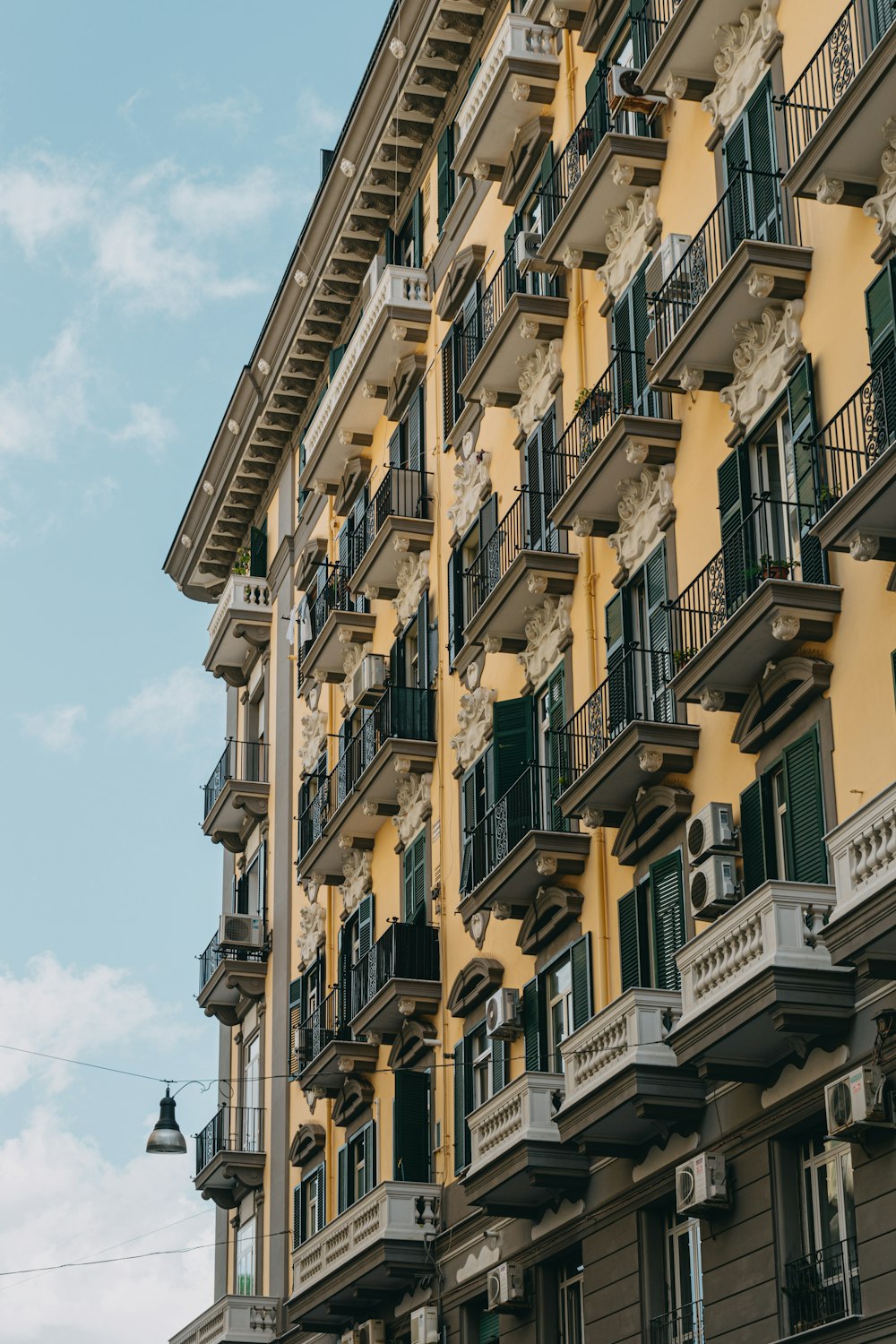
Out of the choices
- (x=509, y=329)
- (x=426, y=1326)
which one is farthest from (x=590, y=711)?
(x=426, y=1326)

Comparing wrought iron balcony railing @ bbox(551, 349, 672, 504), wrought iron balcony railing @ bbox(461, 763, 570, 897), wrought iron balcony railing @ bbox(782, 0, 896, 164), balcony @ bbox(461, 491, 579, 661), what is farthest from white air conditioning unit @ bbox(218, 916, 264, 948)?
wrought iron balcony railing @ bbox(782, 0, 896, 164)

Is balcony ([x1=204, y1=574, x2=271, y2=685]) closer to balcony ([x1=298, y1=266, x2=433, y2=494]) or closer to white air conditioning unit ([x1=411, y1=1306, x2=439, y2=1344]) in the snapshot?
balcony ([x1=298, y1=266, x2=433, y2=494])

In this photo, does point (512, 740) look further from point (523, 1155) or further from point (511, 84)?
point (511, 84)

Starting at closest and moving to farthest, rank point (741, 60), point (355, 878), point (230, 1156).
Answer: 1. point (741, 60)
2. point (355, 878)
3. point (230, 1156)

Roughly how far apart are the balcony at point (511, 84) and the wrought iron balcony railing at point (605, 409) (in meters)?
5.22

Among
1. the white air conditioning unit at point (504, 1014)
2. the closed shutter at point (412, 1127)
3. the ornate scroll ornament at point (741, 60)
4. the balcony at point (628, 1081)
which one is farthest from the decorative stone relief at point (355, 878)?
the ornate scroll ornament at point (741, 60)

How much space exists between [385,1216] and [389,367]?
1427 cm

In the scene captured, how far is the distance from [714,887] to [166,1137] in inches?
691

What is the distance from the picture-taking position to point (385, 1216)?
1054 inches

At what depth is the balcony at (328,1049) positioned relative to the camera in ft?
100

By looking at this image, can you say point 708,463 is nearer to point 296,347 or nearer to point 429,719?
point 429,719

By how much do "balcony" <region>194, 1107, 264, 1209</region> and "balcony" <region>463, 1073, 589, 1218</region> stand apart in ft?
47.1

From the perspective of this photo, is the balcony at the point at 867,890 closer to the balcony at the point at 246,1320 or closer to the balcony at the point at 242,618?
the balcony at the point at 246,1320

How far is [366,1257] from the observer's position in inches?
1071
